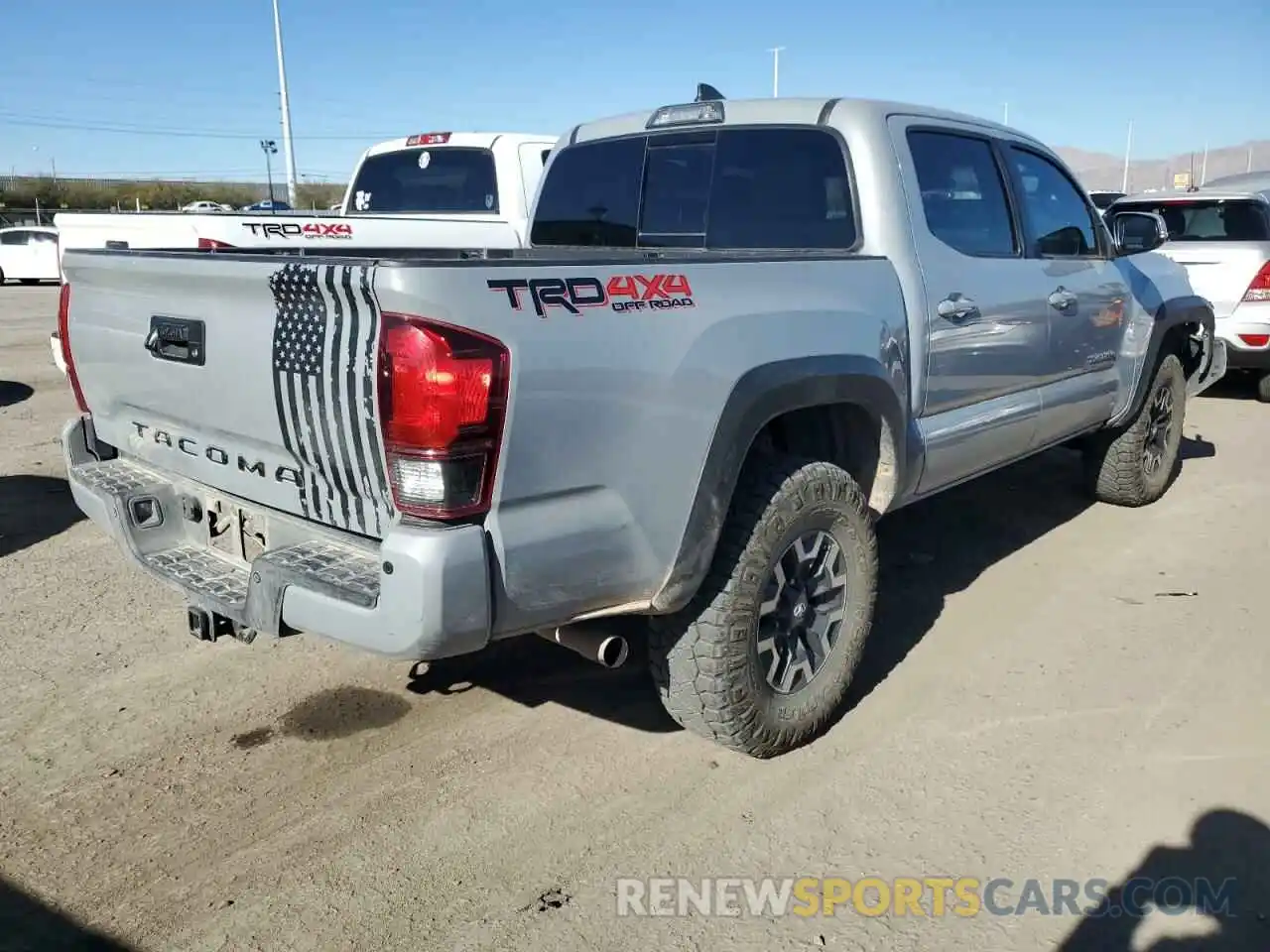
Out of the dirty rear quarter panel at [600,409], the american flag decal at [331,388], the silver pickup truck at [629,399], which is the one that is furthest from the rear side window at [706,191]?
the american flag decal at [331,388]

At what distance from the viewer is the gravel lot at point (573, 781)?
2.62 metres

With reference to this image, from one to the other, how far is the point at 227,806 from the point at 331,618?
1.01 m

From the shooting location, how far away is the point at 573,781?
3.22 metres

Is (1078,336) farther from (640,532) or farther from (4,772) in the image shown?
(4,772)

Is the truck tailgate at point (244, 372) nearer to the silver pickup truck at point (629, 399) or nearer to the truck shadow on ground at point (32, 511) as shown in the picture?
the silver pickup truck at point (629, 399)

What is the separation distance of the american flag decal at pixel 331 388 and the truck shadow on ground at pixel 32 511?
11.2 ft

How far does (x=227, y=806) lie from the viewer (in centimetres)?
306

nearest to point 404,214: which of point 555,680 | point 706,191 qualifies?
point 706,191

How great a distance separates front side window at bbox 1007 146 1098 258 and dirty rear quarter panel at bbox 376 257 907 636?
2.01m

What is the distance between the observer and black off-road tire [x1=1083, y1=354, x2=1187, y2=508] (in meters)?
5.80

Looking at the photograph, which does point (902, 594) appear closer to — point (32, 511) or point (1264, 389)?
point (32, 511)

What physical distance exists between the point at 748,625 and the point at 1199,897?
1.35 metres

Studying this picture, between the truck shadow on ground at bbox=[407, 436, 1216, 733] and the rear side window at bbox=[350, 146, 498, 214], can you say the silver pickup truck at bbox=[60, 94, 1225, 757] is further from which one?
the rear side window at bbox=[350, 146, 498, 214]

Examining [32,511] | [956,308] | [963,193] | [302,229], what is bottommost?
[32,511]
